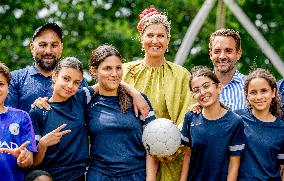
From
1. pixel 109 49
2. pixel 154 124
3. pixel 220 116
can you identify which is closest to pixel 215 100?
pixel 220 116

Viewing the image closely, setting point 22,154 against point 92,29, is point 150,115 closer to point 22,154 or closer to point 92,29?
point 22,154

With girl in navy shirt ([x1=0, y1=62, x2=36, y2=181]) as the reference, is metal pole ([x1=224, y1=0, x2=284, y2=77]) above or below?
above

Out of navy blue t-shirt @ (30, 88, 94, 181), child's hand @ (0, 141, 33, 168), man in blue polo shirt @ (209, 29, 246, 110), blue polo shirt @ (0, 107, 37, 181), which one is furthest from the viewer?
man in blue polo shirt @ (209, 29, 246, 110)

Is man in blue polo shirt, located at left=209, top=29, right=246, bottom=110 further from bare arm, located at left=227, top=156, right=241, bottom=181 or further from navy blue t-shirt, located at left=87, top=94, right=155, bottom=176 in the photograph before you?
navy blue t-shirt, located at left=87, top=94, right=155, bottom=176

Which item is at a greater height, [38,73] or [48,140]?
[38,73]

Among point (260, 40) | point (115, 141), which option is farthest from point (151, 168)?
point (260, 40)

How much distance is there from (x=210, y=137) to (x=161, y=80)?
0.90m

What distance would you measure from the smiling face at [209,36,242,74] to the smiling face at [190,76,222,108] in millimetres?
831

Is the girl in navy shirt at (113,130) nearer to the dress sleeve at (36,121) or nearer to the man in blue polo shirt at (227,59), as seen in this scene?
the dress sleeve at (36,121)

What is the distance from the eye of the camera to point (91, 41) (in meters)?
19.6

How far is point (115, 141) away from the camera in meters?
5.69

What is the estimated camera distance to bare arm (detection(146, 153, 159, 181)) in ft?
18.9

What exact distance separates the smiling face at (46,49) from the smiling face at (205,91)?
5.35 feet

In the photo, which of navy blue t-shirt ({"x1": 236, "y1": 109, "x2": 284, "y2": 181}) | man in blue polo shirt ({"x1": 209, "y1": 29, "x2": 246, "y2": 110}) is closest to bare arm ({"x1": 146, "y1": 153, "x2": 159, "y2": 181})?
navy blue t-shirt ({"x1": 236, "y1": 109, "x2": 284, "y2": 181})
